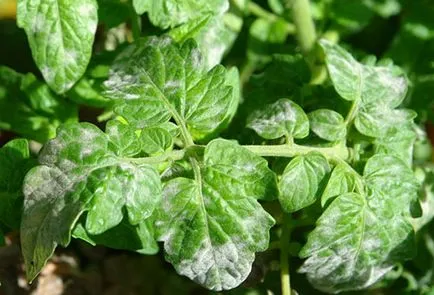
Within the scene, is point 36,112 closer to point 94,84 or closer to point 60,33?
point 94,84

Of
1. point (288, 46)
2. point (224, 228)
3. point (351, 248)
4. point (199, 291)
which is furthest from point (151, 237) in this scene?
point (288, 46)

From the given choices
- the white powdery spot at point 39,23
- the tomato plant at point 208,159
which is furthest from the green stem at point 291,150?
the white powdery spot at point 39,23

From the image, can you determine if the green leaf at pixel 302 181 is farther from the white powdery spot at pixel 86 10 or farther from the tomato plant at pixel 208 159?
the white powdery spot at pixel 86 10

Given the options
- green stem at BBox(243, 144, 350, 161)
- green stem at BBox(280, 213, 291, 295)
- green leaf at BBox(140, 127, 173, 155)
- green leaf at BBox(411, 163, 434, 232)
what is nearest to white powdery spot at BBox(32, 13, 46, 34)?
green leaf at BBox(140, 127, 173, 155)

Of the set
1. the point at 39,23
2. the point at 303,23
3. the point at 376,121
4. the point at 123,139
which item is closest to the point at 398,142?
the point at 376,121

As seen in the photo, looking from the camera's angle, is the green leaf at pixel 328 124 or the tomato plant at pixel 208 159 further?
the green leaf at pixel 328 124
